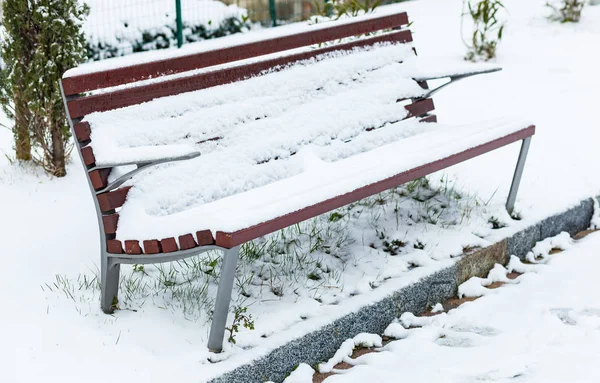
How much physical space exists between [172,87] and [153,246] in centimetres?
76

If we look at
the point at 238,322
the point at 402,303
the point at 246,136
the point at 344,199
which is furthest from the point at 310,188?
the point at 402,303

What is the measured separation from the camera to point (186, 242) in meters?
2.98

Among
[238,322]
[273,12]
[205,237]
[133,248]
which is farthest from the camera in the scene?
[273,12]

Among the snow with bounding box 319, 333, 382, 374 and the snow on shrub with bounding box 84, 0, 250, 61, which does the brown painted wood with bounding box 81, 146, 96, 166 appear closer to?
the snow with bounding box 319, 333, 382, 374

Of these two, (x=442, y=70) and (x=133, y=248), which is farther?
(x=442, y=70)

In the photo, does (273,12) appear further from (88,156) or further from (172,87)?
(88,156)

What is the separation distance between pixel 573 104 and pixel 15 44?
4.29 meters

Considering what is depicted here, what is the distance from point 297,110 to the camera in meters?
4.04

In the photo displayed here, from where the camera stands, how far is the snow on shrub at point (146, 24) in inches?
348

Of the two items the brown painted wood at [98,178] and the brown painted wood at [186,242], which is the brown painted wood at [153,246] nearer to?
the brown painted wood at [186,242]

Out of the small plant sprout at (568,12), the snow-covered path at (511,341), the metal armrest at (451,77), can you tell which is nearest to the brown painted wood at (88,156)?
the snow-covered path at (511,341)

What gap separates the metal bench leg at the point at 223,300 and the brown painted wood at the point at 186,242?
120 mm

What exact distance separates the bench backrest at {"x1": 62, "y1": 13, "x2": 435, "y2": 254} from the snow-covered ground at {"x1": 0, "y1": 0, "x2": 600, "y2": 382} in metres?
0.41

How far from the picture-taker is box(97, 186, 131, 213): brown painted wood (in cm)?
319
